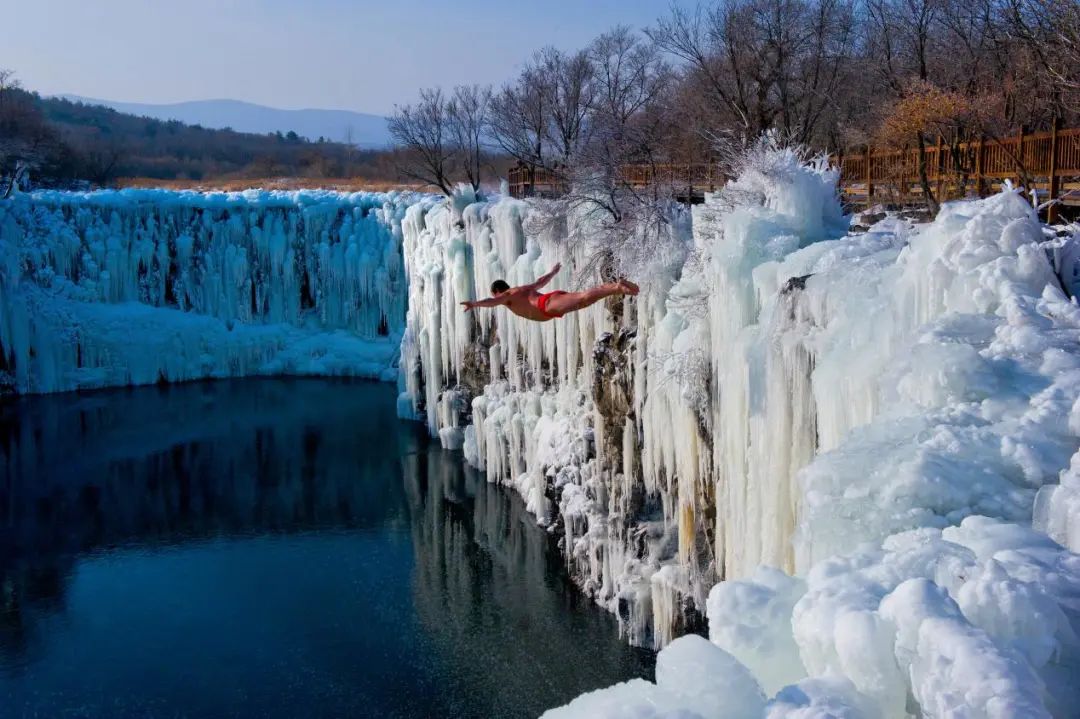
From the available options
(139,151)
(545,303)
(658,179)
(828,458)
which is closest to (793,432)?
(828,458)

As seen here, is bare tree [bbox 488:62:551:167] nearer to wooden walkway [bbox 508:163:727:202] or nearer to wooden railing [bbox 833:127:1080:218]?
wooden walkway [bbox 508:163:727:202]

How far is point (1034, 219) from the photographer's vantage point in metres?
6.06

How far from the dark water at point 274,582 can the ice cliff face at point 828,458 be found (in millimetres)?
1534

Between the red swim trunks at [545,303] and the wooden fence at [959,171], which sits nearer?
the wooden fence at [959,171]

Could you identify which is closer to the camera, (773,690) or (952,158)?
(773,690)

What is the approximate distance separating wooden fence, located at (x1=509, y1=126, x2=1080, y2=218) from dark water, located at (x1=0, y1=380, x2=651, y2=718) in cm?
634

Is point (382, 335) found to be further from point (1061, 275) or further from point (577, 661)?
point (1061, 275)

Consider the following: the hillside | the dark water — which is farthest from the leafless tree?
the hillside

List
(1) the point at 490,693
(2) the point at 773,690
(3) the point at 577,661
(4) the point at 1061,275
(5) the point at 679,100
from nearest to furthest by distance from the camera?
(2) the point at 773,690 → (4) the point at 1061,275 → (1) the point at 490,693 → (3) the point at 577,661 → (5) the point at 679,100

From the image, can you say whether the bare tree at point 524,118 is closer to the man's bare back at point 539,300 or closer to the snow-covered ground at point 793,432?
the snow-covered ground at point 793,432

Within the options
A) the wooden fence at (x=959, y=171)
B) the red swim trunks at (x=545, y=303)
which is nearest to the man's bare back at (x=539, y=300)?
the red swim trunks at (x=545, y=303)

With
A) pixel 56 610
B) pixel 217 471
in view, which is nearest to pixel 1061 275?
pixel 56 610

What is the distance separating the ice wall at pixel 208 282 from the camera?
2753cm

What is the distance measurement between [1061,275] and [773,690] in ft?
12.5
